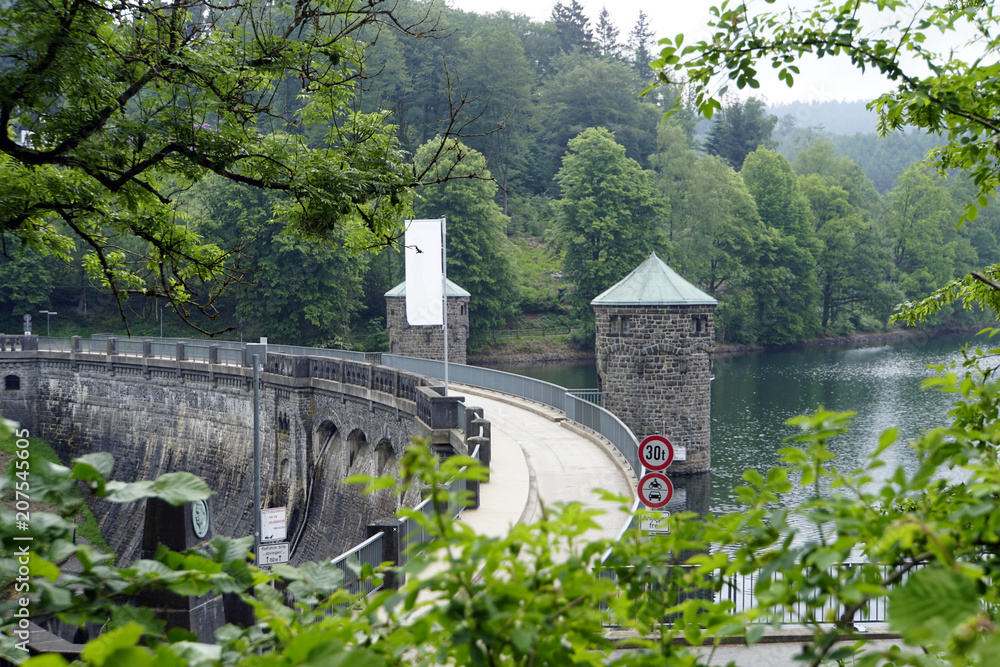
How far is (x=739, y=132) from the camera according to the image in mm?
87938

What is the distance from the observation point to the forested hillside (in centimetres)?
5109

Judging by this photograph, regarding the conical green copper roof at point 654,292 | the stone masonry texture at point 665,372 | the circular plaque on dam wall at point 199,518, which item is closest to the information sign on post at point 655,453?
the circular plaque on dam wall at point 199,518

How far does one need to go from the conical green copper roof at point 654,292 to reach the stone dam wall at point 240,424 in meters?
7.19

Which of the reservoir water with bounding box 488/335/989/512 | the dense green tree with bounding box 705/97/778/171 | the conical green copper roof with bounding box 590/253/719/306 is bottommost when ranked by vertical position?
the reservoir water with bounding box 488/335/989/512

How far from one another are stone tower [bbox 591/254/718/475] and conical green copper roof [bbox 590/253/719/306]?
3 cm

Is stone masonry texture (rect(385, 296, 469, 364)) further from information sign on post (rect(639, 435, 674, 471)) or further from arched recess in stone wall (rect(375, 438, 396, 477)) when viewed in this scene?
information sign on post (rect(639, 435, 674, 471))

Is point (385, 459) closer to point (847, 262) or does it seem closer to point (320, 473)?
point (320, 473)

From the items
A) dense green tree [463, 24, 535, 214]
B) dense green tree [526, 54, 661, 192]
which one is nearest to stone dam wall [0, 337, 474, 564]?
dense green tree [463, 24, 535, 214]

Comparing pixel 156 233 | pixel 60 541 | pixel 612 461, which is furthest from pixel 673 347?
pixel 60 541

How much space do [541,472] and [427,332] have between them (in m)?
21.8

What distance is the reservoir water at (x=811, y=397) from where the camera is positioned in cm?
2631

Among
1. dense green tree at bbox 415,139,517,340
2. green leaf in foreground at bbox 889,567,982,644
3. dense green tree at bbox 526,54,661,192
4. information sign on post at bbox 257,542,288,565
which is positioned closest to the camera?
green leaf in foreground at bbox 889,567,982,644

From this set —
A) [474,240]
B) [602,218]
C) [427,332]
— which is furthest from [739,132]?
[427,332]

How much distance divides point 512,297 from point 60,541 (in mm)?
58032
